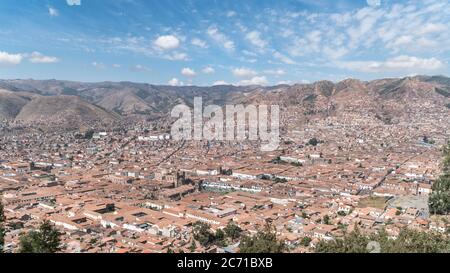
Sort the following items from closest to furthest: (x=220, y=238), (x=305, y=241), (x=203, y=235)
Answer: (x=305, y=241) < (x=203, y=235) < (x=220, y=238)

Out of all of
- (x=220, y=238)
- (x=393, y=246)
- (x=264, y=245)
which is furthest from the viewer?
(x=220, y=238)

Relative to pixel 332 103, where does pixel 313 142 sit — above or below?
below

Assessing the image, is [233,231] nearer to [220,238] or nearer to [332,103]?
[220,238]

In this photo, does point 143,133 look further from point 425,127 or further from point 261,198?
point 425,127

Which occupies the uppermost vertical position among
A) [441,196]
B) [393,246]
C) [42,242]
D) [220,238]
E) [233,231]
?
[393,246]

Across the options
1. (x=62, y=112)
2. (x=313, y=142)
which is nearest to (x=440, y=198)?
(x=313, y=142)

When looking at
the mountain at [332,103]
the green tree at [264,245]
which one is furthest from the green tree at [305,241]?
the mountain at [332,103]

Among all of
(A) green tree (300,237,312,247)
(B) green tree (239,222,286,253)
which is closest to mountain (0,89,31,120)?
(A) green tree (300,237,312,247)

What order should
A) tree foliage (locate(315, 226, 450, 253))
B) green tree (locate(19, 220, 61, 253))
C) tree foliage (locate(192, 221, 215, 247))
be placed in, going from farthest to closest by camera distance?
tree foliage (locate(192, 221, 215, 247)) → green tree (locate(19, 220, 61, 253)) → tree foliage (locate(315, 226, 450, 253))

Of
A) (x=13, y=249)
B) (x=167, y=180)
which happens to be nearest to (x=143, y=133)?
(x=167, y=180)

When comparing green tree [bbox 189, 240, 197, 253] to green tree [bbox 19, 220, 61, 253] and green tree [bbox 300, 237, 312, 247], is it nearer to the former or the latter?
green tree [bbox 300, 237, 312, 247]
